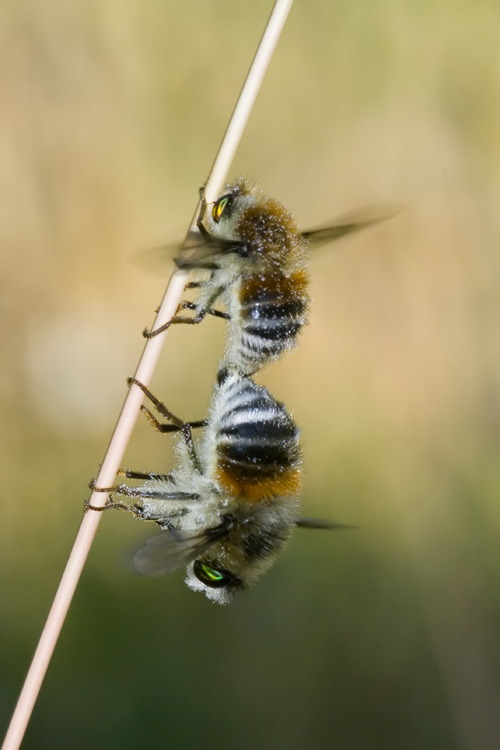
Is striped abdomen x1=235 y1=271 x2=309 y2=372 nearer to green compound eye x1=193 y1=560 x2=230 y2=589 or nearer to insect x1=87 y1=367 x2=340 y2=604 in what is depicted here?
insect x1=87 y1=367 x2=340 y2=604

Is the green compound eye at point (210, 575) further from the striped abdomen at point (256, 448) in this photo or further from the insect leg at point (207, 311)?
the insect leg at point (207, 311)

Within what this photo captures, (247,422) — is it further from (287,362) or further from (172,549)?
(287,362)

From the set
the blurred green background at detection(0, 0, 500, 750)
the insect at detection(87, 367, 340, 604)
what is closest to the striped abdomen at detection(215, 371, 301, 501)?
the insect at detection(87, 367, 340, 604)

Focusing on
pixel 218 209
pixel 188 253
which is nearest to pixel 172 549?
pixel 188 253

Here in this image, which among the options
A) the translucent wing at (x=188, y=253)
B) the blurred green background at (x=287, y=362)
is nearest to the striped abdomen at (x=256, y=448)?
the translucent wing at (x=188, y=253)

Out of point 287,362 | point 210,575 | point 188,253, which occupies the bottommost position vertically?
point 210,575

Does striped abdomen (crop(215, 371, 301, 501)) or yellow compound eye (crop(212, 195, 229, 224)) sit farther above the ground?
yellow compound eye (crop(212, 195, 229, 224))

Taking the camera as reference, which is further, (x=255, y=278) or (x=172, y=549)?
(x=255, y=278)
